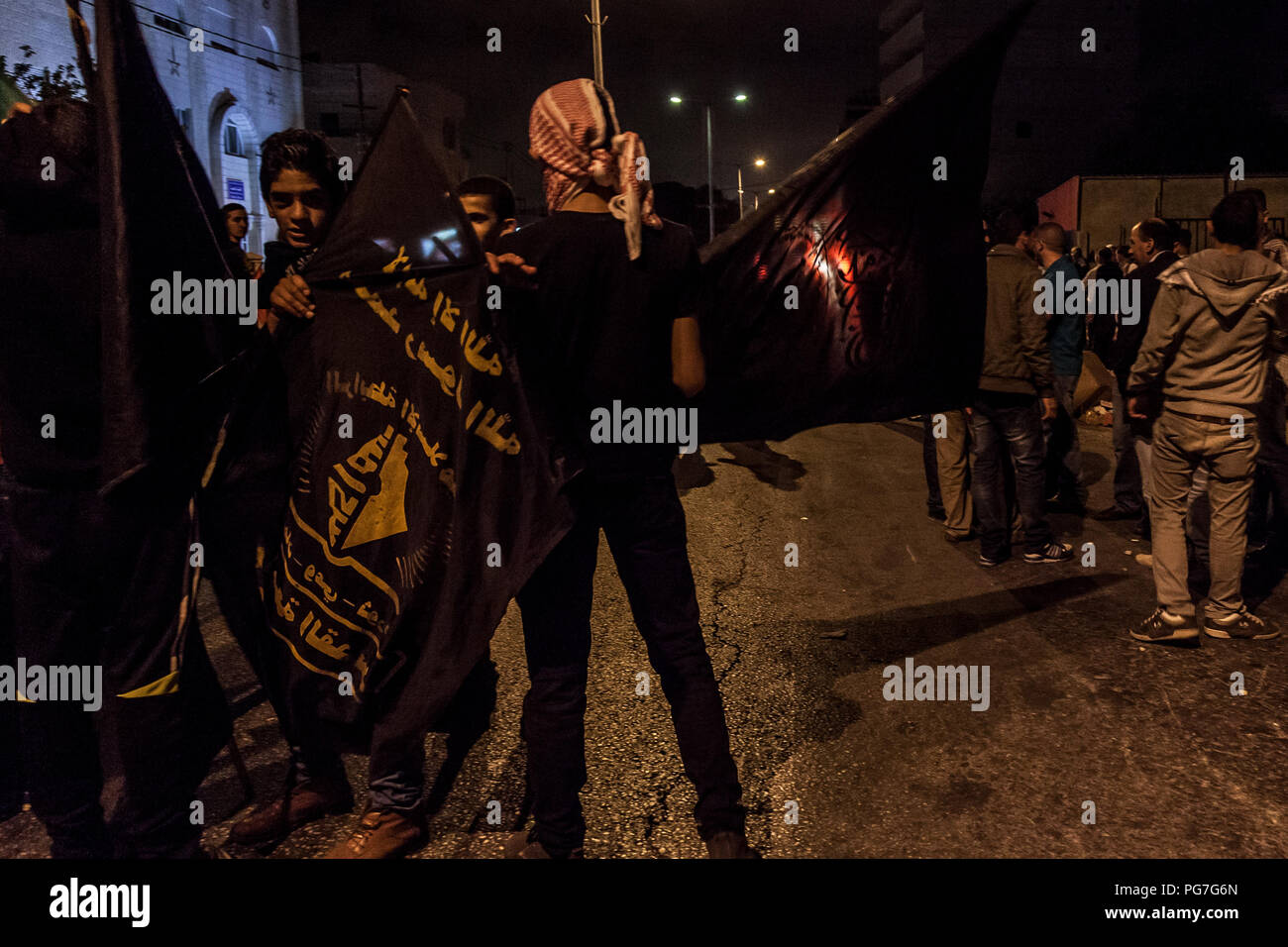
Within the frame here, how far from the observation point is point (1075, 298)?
6605mm

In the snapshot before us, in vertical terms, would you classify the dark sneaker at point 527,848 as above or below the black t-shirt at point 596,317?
below

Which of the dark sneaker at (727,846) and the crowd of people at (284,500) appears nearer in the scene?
the crowd of people at (284,500)

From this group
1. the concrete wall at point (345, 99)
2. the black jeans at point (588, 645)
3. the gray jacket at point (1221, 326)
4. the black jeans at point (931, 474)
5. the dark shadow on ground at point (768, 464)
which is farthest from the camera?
the concrete wall at point (345, 99)

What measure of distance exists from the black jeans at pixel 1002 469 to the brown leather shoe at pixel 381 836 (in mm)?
4249

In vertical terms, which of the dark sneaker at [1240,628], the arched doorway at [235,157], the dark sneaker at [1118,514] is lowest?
the dark sneaker at [1240,628]

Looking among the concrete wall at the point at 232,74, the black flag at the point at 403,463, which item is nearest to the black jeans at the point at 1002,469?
the black flag at the point at 403,463

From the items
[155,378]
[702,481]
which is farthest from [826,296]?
[702,481]

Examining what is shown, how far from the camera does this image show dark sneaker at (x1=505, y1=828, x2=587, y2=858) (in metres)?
2.66

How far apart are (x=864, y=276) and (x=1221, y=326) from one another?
2.09 metres

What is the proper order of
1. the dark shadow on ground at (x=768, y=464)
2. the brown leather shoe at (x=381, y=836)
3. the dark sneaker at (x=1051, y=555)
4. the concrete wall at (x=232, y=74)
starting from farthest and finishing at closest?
the concrete wall at (x=232, y=74), the dark shadow on ground at (x=768, y=464), the dark sneaker at (x=1051, y=555), the brown leather shoe at (x=381, y=836)

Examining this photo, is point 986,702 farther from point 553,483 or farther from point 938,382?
point 553,483

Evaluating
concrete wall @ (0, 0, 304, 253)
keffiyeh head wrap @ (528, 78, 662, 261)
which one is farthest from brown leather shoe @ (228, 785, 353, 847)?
concrete wall @ (0, 0, 304, 253)

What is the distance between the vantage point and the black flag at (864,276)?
3154mm

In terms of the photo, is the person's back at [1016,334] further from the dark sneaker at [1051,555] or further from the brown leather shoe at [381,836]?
the brown leather shoe at [381,836]
